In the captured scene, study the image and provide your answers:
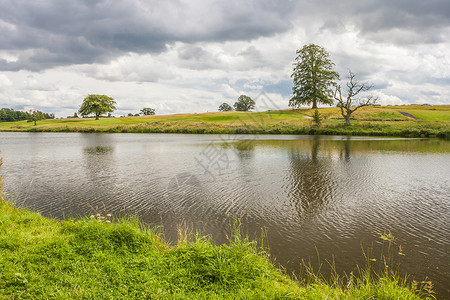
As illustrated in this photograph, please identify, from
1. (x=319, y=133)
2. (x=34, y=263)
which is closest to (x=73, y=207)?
(x=34, y=263)

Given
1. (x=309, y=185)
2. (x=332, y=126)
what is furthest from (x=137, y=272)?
(x=332, y=126)

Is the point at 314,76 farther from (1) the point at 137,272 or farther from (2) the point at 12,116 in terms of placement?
(2) the point at 12,116

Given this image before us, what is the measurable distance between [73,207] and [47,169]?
32.3ft

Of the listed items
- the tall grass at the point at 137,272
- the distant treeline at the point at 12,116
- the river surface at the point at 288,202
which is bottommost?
the river surface at the point at 288,202

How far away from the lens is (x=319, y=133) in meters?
51.6

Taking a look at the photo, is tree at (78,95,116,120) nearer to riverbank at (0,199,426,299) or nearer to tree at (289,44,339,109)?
tree at (289,44,339,109)

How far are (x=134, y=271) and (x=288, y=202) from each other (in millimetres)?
7649

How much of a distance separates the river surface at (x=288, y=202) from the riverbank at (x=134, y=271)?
166 cm

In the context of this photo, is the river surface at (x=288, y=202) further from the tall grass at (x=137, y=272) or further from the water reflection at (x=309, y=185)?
the tall grass at (x=137, y=272)

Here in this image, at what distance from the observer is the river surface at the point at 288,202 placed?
6961 millimetres

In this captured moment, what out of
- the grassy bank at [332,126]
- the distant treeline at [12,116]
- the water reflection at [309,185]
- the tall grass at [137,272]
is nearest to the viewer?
the tall grass at [137,272]

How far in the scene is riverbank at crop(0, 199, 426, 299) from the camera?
423cm

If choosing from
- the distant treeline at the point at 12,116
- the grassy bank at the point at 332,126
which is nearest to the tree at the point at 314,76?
the grassy bank at the point at 332,126

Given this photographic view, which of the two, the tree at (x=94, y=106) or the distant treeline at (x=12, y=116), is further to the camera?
the distant treeline at (x=12, y=116)
